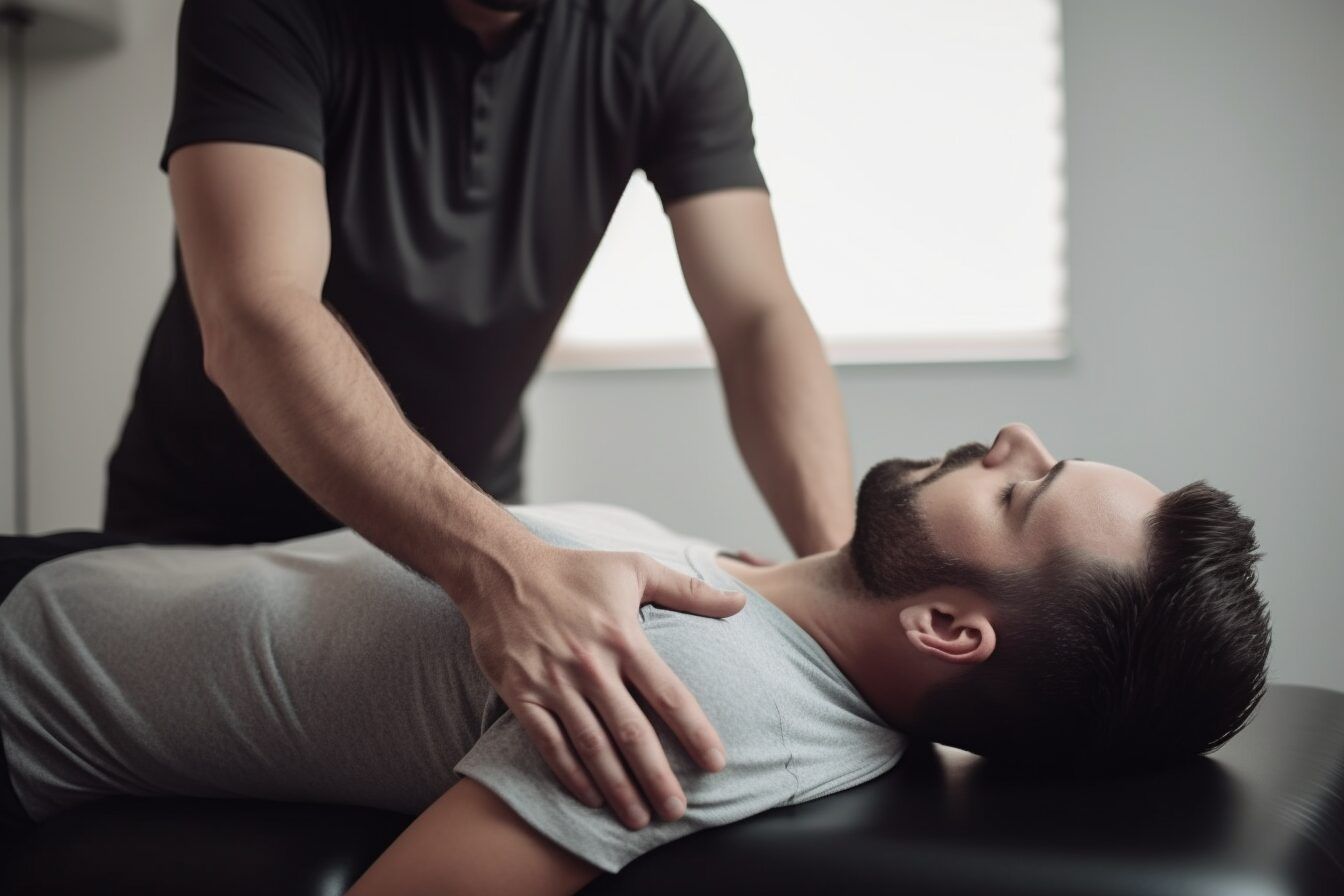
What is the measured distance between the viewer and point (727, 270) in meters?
1.64

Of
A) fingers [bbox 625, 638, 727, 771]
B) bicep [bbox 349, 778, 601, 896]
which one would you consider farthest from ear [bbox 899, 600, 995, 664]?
bicep [bbox 349, 778, 601, 896]

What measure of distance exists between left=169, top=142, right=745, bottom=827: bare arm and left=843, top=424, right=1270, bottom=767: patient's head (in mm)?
202

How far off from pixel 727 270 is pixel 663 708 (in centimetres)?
94

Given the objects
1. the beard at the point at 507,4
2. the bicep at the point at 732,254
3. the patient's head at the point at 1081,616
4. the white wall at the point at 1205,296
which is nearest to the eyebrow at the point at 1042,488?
the patient's head at the point at 1081,616

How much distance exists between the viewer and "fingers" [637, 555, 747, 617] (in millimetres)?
874

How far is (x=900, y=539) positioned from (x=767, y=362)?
60 centimetres

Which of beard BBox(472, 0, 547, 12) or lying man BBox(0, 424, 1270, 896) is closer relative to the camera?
lying man BBox(0, 424, 1270, 896)

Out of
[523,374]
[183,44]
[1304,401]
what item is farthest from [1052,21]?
[183,44]

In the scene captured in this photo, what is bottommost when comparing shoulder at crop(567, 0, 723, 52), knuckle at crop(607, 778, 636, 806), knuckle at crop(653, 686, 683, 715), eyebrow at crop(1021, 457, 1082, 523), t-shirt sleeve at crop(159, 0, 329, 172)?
knuckle at crop(607, 778, 636, 806)

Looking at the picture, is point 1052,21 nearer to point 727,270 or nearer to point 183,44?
point 727,270

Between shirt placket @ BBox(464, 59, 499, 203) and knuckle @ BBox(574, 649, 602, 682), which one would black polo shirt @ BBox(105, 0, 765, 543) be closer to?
shirt placket @ BBox(464, 59, 499, 203)

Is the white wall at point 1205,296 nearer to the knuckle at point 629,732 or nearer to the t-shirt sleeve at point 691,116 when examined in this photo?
the t-shirt sleeve at point 691,116

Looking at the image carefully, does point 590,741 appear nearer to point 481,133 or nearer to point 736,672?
point 736,672

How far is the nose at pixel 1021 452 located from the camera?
1.04 meters
